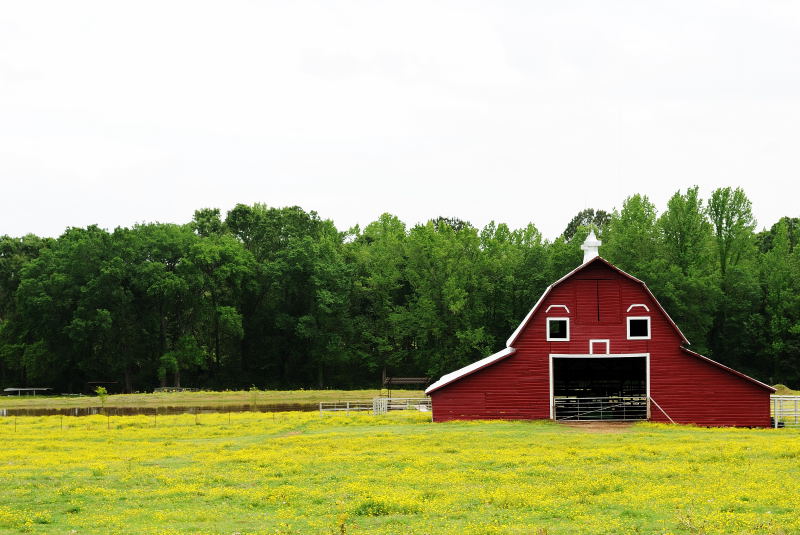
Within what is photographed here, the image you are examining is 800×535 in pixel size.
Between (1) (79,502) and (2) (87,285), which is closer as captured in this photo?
(1) (79,502)

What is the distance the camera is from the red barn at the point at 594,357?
46.1 m

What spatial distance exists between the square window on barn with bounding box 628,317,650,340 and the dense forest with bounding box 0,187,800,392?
3065cm

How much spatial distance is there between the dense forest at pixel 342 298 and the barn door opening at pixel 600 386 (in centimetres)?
2216

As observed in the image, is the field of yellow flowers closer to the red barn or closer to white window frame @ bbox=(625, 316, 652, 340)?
the red barn

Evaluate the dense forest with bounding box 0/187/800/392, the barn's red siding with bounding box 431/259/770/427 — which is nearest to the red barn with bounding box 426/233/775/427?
the barn's red siding with bounding box 431/259/770/427

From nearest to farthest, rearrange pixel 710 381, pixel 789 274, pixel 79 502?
1. pixel 79 502
2. pixel 710 381
3. pixel 789 274

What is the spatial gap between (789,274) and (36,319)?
7394cm

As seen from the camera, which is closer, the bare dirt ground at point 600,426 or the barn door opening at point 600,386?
the bare dirt ground at point 600,426

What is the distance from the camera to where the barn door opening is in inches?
1876

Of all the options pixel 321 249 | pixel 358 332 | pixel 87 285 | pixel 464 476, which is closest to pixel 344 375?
pixel 358 332

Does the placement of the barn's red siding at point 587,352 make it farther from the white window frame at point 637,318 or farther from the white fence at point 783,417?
the white fence at point 783,417

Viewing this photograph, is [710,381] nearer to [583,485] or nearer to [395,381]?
[583,485]

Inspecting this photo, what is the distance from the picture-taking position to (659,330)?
4681 cm

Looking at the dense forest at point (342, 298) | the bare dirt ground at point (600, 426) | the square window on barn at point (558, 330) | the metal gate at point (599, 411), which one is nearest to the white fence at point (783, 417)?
the metal gate at point (599, 411)
